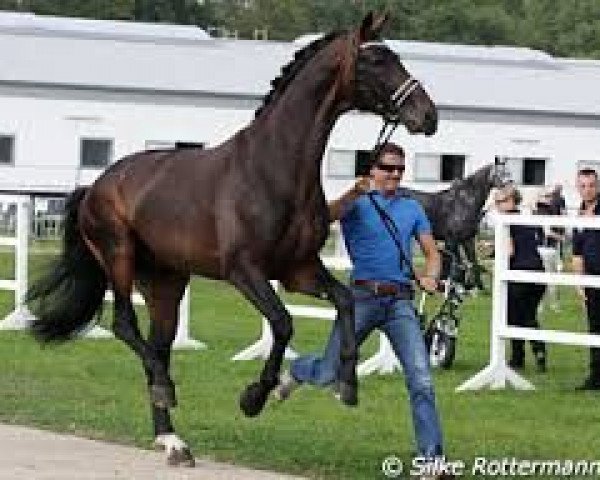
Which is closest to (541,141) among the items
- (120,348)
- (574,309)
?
(574,309)

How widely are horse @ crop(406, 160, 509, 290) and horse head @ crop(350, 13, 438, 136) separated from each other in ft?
25.4

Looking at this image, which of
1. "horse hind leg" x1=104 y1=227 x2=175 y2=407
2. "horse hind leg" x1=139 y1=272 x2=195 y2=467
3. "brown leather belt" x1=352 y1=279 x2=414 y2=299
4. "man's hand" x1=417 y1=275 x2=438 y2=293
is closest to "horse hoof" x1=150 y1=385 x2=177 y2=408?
"horse hind leg" x1=104 y1=227 x2=175 y2=407

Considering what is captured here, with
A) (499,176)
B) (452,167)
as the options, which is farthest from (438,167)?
(499,176)

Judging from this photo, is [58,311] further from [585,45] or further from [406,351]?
[585,45]

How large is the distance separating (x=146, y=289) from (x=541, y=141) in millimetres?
45037

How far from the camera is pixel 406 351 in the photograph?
1088 cm

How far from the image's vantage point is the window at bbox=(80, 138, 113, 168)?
51.4 meters

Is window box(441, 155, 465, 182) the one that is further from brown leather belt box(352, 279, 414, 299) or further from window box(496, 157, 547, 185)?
brown leather belt box(352, 279, 414, 299)

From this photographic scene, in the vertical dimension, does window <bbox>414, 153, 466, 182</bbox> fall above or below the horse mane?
below

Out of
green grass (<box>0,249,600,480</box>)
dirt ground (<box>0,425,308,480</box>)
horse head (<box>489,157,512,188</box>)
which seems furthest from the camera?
horse head (<box>489,157,512,188</box>)

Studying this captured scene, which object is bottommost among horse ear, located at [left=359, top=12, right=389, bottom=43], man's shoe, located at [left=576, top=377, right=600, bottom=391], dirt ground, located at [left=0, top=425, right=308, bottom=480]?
man's shoe, located at [left=576, top=377, right=600, bottom=391]

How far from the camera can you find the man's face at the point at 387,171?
11.0 meters

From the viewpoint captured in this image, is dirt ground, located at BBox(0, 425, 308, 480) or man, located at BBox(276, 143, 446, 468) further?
man, located at BBox(276, 143, 446, 468)

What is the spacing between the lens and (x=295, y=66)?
11242mm
